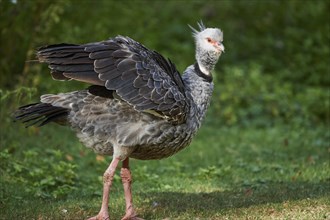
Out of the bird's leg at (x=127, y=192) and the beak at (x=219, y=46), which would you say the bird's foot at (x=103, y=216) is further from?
the beak at (x=219, y=46)

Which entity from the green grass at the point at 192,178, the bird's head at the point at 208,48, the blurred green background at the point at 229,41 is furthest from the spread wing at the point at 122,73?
the blurred green background at the point at 229,41

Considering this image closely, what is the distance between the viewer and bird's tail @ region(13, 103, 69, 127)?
6225mm

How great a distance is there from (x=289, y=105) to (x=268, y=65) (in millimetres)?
2616

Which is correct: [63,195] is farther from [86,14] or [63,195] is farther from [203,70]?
[86,14]

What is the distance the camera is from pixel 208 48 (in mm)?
6504

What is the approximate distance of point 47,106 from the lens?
631 centimetres

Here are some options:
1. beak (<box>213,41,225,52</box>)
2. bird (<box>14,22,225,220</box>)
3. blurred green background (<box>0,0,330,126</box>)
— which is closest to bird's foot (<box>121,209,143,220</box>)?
bird (<box>14,22,225,220</box>)

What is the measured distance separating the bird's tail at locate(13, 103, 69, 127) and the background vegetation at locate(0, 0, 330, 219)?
2.60 feet

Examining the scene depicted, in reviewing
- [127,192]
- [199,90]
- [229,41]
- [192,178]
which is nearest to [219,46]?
[199,90]

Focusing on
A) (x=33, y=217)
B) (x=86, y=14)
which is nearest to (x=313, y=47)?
(x=86, y=14)

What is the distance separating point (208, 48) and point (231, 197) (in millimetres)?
1448

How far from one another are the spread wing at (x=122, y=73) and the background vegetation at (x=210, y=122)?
95 cm

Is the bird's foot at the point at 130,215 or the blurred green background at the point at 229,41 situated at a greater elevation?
the blurred green background at the point at 229,41

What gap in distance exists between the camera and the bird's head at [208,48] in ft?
21.3
